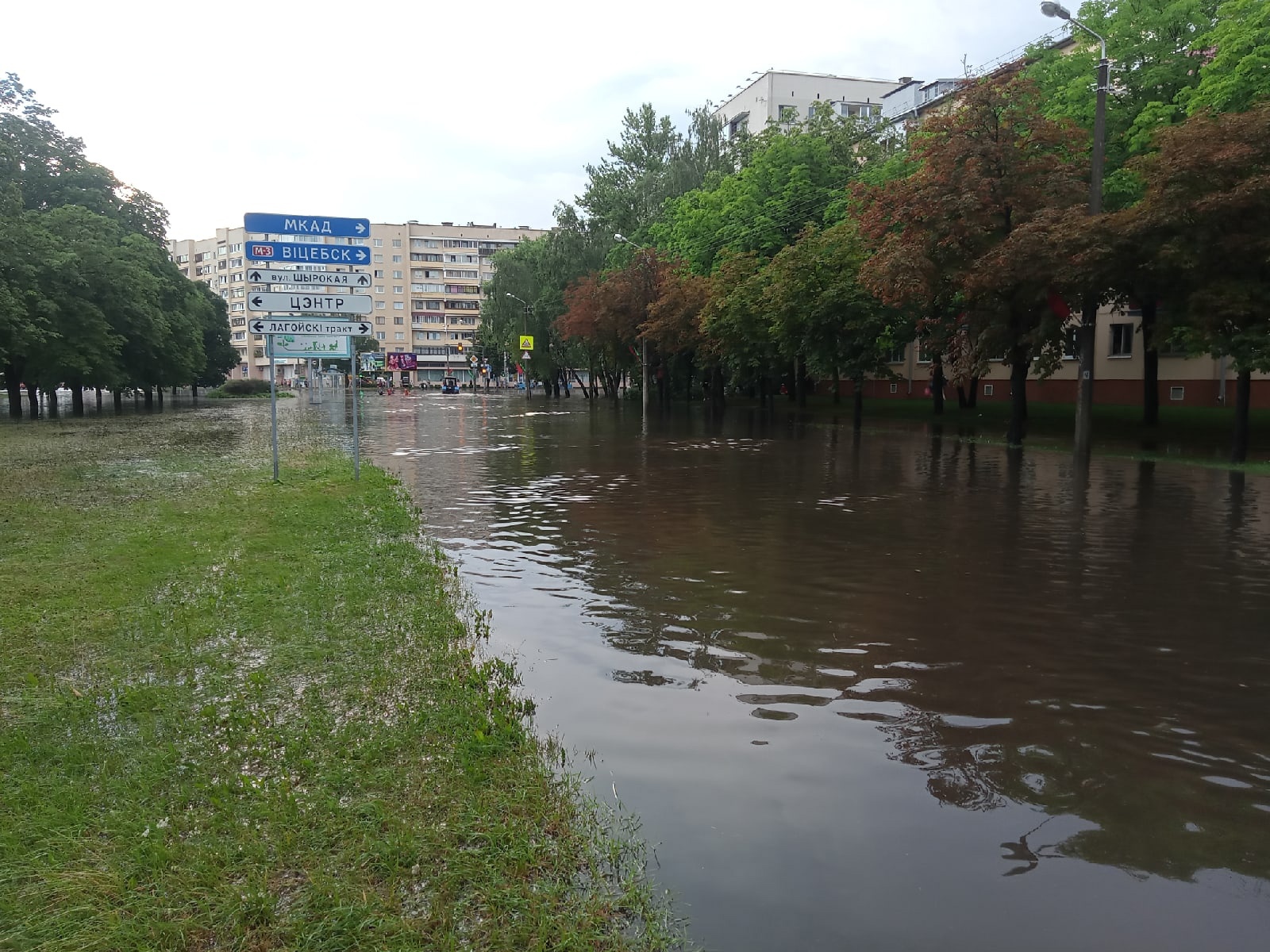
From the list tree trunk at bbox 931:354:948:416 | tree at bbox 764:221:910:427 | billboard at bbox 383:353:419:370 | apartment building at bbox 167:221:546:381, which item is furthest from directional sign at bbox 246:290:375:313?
apartment building at bbox 167:221:546:381

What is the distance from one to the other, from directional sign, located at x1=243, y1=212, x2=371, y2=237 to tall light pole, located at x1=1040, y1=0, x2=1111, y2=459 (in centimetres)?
1474

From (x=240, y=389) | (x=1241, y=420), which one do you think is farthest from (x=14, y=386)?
(x=240, y=389)

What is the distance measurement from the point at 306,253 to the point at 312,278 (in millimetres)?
431

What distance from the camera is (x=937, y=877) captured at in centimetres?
382

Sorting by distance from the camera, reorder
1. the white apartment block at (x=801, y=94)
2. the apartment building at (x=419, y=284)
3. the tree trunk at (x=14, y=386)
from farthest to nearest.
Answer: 1. the apartment building at (x=419, y=284)
2. the white apartment block at (x=801, y=94)
3. the tree trunk at (x=14, y=386)

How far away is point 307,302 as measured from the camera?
16.2m

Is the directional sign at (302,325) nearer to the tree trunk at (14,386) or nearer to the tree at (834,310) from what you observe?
the tree at (834,310)

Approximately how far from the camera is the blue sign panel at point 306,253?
15938mm

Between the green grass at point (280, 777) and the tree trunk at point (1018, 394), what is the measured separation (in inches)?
827

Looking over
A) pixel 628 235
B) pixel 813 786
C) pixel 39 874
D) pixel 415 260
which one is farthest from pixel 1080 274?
pixel 415 260

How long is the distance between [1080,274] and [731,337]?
758 inches

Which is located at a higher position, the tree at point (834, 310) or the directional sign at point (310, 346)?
the tree at point (834, 310)

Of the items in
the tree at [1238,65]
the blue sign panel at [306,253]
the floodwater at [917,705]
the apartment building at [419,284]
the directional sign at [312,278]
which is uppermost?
the apartment building at [419,284]

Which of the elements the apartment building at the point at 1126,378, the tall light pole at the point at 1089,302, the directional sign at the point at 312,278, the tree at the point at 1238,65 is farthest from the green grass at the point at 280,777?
the apartment building at the point at 1126,378
